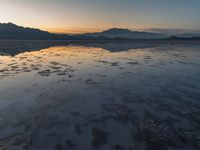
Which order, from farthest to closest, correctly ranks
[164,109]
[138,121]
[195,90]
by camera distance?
[195,90], [164,109], [138,121]

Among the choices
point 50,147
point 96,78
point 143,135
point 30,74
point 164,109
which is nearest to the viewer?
point 50,147

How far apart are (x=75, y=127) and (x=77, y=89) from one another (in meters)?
5.59

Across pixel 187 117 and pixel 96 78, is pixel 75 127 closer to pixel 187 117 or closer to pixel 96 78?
pixel 187 117

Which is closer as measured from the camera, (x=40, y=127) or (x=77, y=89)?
(x=40, y=127)

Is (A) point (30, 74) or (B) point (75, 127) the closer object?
(B) point (75, 127)

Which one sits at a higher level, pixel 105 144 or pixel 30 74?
pixel 105 144

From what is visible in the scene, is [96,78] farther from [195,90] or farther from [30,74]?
[195,90]

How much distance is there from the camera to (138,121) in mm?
9562

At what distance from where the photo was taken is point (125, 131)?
28.3 ft

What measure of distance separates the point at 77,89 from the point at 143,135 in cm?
684

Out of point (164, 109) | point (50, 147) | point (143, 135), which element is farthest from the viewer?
point (164, 109)

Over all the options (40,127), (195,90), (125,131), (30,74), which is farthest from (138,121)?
(30,74)

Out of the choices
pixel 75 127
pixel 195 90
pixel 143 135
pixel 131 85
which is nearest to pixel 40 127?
pixel 75 127

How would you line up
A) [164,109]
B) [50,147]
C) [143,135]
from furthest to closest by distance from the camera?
[164,109] → [143,135] → [50,147]
